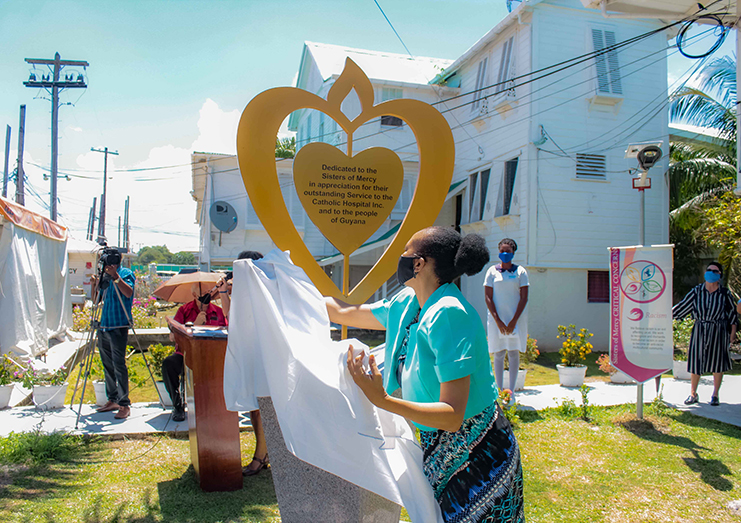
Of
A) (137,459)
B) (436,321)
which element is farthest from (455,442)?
(137,459)

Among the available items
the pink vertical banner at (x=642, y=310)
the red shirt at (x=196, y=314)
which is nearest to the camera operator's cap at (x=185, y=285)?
the red shirt at (x=196, y=314)

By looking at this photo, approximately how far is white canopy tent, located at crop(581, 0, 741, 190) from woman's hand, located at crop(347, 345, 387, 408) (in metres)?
6.15

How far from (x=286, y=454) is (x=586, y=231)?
10912 millimetres

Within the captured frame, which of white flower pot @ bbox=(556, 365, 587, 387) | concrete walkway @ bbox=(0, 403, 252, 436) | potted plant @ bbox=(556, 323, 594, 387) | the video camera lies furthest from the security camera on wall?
the video camera

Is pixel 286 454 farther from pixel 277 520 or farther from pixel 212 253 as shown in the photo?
pixel 212 253

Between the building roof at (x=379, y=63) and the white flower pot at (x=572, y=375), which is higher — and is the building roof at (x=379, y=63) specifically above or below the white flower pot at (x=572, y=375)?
above

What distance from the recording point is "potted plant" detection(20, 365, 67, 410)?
5.65 m

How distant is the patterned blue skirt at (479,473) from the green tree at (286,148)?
23.8m

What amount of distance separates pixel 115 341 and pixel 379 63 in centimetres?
1324

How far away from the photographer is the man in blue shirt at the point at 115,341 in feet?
18.1

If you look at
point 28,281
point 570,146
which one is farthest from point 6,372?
point 570,146

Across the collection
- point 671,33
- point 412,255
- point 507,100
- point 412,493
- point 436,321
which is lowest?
point 412,493

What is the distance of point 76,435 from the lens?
4688mm

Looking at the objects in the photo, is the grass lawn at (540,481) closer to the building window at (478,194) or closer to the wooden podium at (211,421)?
the wooden podium at (211,421)
